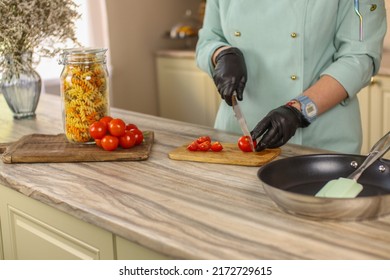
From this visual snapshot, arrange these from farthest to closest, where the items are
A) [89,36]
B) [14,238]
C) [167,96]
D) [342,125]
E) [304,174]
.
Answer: [167,96]
[89,36]
[342,125]
[14,238]
[304,174]

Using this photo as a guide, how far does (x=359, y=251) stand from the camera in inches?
39.7

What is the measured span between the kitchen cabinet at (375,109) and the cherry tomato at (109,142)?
5.83 feet

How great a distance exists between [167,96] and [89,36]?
65 cm

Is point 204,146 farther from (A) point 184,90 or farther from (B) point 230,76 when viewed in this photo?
(A) point 184,90

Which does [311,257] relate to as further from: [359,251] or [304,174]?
[304,174]

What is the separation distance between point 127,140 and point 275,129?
385 mm

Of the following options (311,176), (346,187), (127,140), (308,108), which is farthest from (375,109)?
(346,187)

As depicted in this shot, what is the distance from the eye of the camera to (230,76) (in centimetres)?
174

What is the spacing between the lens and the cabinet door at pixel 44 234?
1296 mm

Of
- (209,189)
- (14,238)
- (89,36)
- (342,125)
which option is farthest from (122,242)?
(89,36)

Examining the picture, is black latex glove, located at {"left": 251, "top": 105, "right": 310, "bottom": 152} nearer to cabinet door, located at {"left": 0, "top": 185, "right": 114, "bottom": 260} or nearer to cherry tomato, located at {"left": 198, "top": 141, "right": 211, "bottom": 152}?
cherry tomato, located at {"left": 198, "top": 141, "right": 211, "bottom": 152}

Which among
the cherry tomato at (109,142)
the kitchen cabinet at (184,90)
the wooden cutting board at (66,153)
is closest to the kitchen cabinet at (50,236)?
the wooden cutting board at (66,153)

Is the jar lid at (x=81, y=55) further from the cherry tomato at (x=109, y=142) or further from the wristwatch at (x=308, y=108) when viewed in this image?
the wristwatch at (x=308, y=108)
